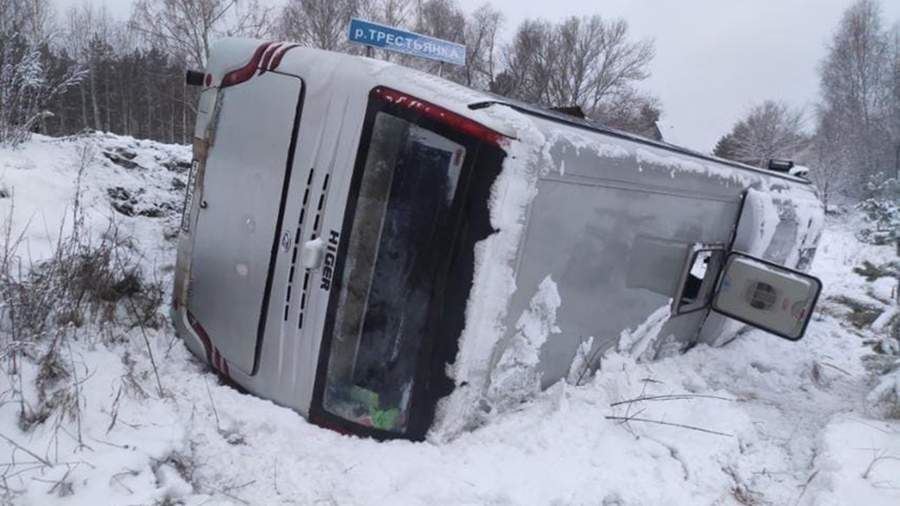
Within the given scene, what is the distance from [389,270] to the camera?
7.78 feet

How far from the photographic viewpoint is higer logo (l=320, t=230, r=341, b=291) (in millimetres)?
A: 2379

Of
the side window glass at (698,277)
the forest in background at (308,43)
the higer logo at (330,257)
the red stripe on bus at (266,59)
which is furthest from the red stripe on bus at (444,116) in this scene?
the forest in background at (308,43)

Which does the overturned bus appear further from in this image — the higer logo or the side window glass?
the side window glass

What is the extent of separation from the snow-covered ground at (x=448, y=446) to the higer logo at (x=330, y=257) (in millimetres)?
686

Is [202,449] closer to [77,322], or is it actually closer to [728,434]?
[77,322]

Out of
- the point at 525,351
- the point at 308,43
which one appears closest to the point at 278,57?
the point at 525,351

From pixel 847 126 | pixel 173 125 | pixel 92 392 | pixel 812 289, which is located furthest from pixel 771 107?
pixel 92 392

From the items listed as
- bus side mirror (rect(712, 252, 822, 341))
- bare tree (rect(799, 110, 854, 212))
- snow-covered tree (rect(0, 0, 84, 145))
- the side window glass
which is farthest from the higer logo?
bare tree (rect(799, 110, 854, 212))

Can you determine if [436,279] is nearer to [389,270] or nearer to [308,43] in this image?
[389,270]

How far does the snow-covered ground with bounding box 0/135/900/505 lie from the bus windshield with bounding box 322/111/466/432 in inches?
8.6

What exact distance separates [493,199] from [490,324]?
55cm

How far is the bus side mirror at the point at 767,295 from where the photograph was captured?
360cm

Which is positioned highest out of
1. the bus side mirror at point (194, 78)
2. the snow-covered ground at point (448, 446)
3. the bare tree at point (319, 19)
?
the bare tree at point (319, 19)

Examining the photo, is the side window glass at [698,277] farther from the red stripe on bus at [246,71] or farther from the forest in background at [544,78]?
the forest in background at [544,78]
